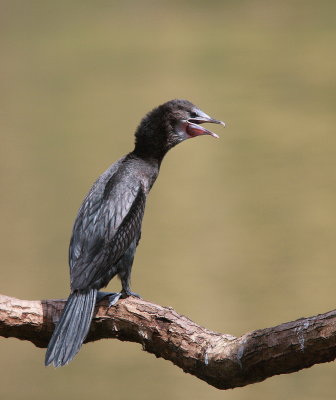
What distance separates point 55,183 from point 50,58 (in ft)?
5.26

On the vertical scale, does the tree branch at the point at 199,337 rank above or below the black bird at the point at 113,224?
below

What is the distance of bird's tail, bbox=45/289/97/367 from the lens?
6.28 feet

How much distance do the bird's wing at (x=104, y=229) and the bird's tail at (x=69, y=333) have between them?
0.07 m

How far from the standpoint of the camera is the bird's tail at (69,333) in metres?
1.91

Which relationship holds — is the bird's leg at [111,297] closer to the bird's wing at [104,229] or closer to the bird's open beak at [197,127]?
the bird's wing at [104,229]

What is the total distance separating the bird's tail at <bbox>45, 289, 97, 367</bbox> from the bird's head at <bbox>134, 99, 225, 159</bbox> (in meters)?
0.48

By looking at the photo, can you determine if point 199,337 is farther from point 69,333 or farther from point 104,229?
point 104,229

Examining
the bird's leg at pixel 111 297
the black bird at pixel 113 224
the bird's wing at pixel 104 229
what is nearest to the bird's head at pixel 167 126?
the black bird at pixel 113 224

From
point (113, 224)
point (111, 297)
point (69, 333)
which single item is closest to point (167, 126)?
point (113, 224)

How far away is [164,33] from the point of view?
6852 millimetres

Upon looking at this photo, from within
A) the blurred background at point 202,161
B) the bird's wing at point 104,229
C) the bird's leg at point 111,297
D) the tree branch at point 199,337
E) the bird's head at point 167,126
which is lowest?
the tree branch at point 199,337

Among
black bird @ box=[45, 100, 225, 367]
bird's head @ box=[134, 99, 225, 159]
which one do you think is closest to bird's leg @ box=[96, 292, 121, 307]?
black bird @ box=[45, 100, 225, 367]

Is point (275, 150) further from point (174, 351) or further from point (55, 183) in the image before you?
point (174, 351)

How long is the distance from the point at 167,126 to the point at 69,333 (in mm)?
598
